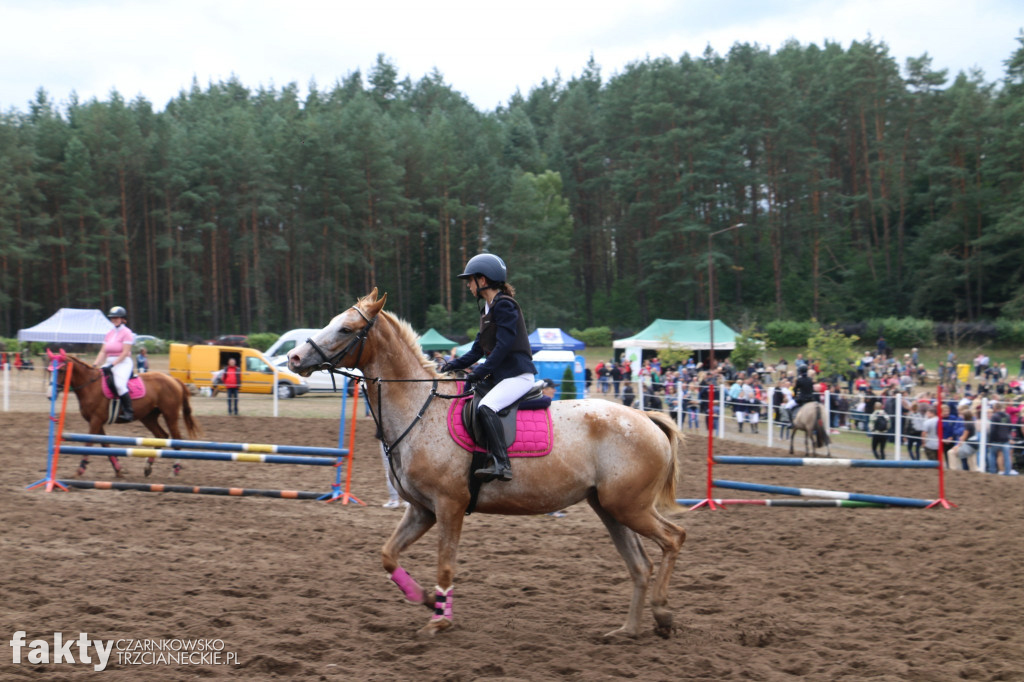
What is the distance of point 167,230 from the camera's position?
184 feet

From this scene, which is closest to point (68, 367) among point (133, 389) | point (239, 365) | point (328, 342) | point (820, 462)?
point (133, 389)

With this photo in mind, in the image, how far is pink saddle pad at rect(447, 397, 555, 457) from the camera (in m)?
5.88

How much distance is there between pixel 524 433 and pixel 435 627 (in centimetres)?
150

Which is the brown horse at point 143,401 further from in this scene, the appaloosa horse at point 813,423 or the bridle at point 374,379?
the appaloosa horse at point 813,423

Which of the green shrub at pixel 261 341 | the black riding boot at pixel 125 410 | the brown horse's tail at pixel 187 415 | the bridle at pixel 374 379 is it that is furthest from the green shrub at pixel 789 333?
the bridle at pixel 374 379

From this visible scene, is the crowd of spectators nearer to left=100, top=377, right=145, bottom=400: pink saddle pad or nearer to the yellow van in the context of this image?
left=100, top=377, right=145, bottom=400: pink saddle pad

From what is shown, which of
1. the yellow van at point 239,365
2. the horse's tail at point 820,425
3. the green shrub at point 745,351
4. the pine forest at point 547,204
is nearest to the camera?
the horse's tail at point 820,425

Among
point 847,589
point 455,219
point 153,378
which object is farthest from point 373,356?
point 455,219

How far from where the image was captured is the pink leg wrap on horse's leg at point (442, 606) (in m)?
5.59

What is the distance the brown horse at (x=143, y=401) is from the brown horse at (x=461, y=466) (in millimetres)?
7141

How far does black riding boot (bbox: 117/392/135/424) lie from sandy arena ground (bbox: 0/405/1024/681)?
1.98 meters

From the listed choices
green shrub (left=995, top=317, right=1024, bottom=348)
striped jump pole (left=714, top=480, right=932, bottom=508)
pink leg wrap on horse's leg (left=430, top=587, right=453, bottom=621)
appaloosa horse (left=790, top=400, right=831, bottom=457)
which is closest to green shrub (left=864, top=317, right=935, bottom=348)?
green shrub (left=995, top=317, right=1024, bottom=348)

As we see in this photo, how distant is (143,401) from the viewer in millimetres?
12211

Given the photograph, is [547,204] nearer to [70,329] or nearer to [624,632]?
[70,329]
